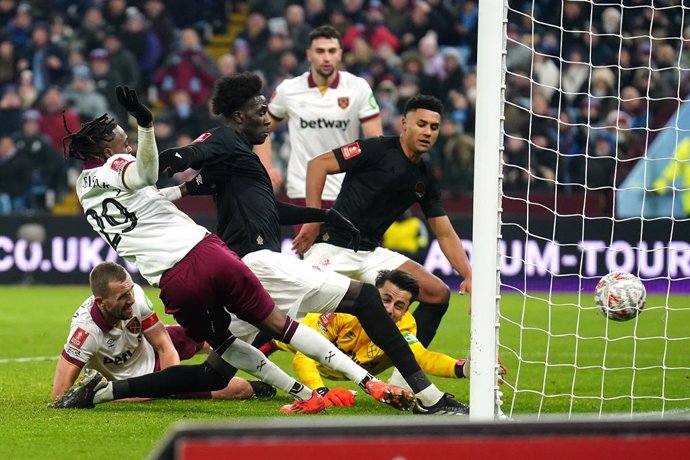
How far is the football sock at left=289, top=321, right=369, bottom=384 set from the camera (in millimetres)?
6305

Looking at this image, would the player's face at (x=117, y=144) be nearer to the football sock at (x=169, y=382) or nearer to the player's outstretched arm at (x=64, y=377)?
the football sock at (x=169, y=382)

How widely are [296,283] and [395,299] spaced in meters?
0.97

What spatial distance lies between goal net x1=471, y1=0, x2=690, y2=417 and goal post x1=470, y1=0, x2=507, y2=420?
3.40ft

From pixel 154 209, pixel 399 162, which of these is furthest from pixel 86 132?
pixel 399 162

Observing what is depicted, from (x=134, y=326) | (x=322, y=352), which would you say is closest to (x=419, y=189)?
(x=322, y=352)

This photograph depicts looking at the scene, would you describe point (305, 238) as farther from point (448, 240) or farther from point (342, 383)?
point (342, 383)

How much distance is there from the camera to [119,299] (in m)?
6.91

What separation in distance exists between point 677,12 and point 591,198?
300 cm

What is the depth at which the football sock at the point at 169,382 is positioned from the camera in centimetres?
679

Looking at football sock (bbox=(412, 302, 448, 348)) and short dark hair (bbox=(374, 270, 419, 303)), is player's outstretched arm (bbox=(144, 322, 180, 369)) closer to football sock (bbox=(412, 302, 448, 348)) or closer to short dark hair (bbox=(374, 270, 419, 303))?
short dark hair (bbox=(374, 270, 419, 303))

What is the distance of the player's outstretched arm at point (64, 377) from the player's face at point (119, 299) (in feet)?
1.22

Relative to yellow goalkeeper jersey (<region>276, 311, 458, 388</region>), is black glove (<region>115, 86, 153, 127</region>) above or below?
above

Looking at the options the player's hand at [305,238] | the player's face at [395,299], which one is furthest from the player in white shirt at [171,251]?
the player's hand at [305,238]

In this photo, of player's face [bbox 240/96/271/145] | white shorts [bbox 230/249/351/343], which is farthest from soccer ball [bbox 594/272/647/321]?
player's face [bbox 240/96/271/145]
